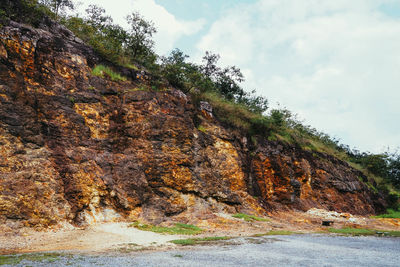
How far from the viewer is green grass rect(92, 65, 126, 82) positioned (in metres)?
16.8

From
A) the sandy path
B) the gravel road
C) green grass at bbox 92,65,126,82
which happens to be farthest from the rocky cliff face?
the gravel road

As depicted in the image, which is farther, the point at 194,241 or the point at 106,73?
the point at 106,73

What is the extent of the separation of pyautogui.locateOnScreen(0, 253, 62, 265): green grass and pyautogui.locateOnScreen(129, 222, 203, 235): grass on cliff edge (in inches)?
194

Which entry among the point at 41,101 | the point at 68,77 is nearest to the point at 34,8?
Result: the point at 68,77

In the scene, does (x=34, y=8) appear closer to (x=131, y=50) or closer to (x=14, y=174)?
(x=131, y=50)

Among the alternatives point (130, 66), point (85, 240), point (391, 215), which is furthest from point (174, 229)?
point (391, 215)

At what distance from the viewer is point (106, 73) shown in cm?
1733

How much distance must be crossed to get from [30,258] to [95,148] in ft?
26.1

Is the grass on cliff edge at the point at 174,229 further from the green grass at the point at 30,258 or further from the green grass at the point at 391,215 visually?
the green grass at the point at 391,215

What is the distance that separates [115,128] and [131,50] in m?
8.83

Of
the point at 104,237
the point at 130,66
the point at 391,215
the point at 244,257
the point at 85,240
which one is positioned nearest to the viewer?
the point at 244,257

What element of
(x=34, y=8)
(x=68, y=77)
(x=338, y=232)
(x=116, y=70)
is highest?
(x=34, y=8)

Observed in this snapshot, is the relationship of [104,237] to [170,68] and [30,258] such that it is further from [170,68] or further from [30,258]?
[170,68]

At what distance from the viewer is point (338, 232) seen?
15.3 meters
